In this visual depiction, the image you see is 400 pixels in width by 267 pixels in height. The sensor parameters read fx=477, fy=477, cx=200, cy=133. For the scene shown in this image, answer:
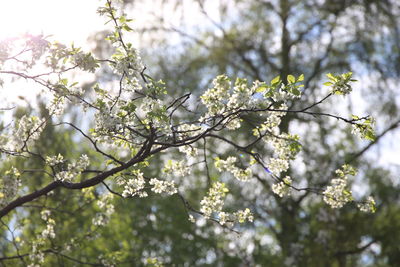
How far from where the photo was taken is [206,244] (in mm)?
13008

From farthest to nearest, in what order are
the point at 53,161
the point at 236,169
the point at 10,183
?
the point at 236,169
the point at 10,183
the point at 53,161

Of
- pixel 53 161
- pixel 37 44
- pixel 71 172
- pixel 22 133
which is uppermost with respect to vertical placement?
pixel 37 44

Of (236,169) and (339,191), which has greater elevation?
(236,169)

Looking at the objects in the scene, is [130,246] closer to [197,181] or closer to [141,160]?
[197,181]

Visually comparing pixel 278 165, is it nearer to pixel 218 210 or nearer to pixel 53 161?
pixel 218 210

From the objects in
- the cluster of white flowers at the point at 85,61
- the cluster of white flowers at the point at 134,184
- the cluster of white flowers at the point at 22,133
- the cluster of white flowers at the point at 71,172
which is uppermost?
the cluster of white flowers at the point at 85,61

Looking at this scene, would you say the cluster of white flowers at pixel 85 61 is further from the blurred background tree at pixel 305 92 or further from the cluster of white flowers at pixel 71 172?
the blurred background tree at pixel 305 92

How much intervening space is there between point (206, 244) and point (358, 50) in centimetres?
645

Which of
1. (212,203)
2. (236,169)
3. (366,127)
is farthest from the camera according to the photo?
(236,169)

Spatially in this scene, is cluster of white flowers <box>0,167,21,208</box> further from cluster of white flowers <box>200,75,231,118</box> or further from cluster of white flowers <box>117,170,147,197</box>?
cluster of white flowers <box>200,75,231,118</box>

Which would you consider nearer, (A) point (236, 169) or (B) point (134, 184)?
(B) point (134, 184)

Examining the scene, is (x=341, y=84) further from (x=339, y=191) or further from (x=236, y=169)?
(x=236, y=169)

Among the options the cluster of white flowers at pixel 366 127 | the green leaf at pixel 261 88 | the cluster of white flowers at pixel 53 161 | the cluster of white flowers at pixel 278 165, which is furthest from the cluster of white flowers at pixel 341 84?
the cluster of white flowers at pixel 53 161

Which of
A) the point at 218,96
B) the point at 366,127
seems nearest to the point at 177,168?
the point at 218,96
